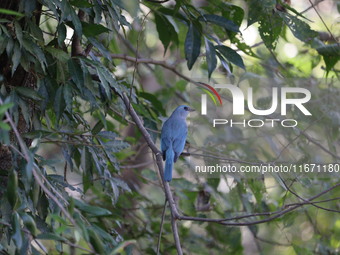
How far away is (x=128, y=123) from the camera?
12.7 feet

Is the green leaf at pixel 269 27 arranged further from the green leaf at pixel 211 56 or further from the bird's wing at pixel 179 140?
the bird's wing at pixel 179 140

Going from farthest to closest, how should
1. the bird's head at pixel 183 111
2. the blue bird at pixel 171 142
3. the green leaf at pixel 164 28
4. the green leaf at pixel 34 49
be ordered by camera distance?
the bird's head at pixel 183 111 → the blue bird at pixel 171 142 → the green leaf at pixel 164 28 → the green leaf at pixel 34 49

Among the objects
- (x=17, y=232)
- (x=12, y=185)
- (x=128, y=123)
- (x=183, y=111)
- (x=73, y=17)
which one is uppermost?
(x=73, y=17)

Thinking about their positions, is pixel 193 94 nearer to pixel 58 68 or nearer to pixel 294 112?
pixel 294 112

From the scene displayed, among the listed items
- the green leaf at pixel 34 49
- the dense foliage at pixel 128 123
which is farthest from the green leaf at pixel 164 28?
the green leaf at pixel 34 49

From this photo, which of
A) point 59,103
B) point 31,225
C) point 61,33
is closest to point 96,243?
point 31,225

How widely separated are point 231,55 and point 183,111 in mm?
1681

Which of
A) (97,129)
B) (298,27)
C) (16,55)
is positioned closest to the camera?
(16,55)

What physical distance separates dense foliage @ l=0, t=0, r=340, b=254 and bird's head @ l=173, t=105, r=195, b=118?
19 cm

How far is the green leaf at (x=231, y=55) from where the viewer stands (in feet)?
10.4

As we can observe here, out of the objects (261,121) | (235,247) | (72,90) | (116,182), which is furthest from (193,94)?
(72,90)

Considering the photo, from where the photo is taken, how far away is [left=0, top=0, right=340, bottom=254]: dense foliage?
2418 mm

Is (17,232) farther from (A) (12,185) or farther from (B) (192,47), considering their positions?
(B) (192,47)

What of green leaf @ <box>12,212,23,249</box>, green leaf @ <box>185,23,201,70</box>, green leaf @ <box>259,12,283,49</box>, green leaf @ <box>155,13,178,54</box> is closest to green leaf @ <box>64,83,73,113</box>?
green leaf @ <box>12,212,23,249</box>
